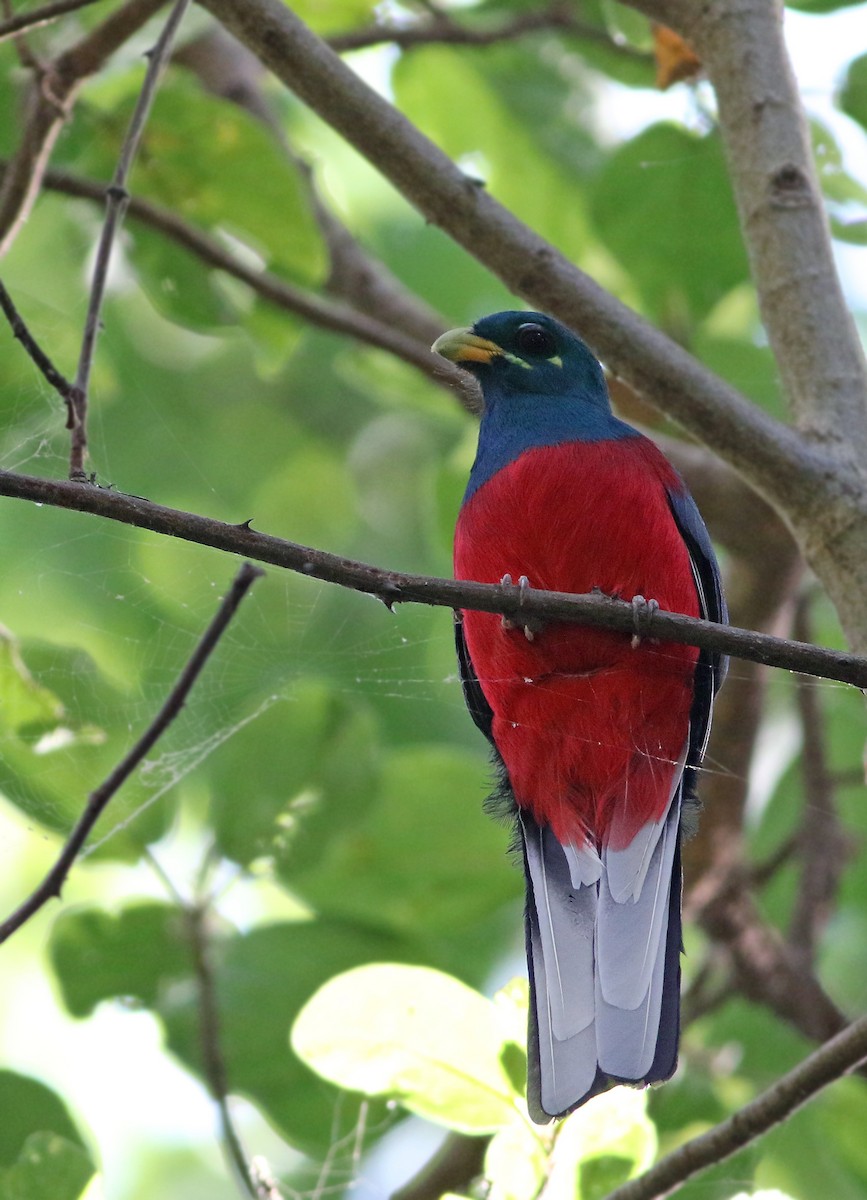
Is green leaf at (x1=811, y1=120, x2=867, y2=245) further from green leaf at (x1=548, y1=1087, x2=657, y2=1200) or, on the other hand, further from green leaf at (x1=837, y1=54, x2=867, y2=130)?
green leaf at (x1=548, y1=1087, x2=657, y2=1200)

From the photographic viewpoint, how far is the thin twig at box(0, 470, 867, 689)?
2.19m

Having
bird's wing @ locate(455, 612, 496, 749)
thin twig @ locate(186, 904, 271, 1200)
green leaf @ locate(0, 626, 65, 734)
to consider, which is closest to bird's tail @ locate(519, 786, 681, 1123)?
bird's wing @ locate(455, 612, 496, 749)

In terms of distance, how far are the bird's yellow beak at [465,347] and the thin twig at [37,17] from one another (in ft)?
4.14

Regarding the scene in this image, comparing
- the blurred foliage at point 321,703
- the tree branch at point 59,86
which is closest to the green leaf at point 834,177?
the blurred foliage at point 321,703

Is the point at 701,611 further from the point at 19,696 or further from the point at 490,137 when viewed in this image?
the point at 490,137

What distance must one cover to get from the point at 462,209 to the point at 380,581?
A: 133 cm

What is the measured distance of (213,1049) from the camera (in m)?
3.44

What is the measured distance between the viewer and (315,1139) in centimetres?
354

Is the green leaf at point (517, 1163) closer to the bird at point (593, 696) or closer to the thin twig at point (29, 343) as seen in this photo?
the bird at point (593, 696)

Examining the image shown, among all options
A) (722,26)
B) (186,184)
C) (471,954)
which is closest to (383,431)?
(186,184)

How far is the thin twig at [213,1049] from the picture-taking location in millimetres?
3074

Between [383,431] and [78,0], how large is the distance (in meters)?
4.34

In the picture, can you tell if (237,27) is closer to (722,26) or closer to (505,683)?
(722,26)

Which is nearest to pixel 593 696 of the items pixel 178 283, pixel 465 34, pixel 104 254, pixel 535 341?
pixel 535 341
